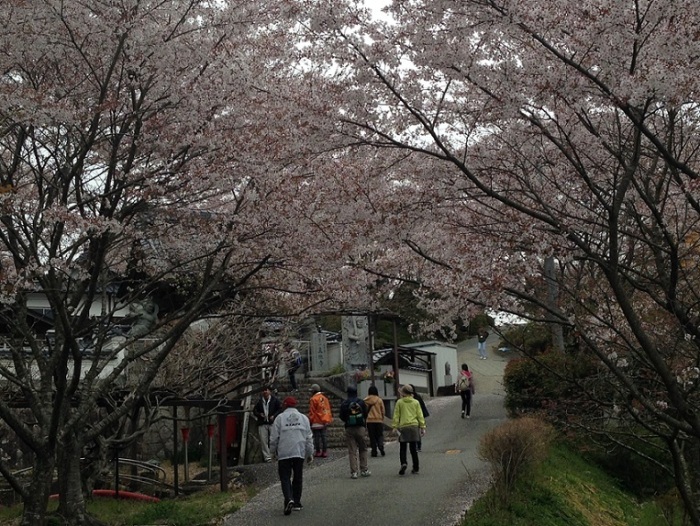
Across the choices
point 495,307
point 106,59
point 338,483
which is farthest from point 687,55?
point 338,483

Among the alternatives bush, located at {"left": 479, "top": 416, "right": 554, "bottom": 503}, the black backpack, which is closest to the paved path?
bush, located at {"left": 479, "top": 416, "right": 554, "bottom": 503}

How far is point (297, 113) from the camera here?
731 centimetres

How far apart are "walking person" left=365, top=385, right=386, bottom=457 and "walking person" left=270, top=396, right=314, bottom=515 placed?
146 inches

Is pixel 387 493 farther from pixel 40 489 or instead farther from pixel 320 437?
pixel 40 489

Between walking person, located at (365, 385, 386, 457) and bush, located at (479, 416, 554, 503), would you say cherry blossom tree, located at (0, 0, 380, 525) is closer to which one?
bush, located at (479, 416, 554, 503)

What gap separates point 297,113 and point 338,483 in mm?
6582

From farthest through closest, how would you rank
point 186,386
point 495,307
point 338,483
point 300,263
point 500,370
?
1. point 500,370
2. point 186,386
3. point 338,483
4. point 300,263
5. point 495,307

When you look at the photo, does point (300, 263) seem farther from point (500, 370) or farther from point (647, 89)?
point (500, 370)

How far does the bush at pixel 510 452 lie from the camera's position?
32.9 ft

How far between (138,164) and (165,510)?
458cm

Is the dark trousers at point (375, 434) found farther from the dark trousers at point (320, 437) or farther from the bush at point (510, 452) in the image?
the bush at point (510, 452)

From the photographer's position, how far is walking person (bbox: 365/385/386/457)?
45.4 feet

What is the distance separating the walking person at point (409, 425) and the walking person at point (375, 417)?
1532 mm

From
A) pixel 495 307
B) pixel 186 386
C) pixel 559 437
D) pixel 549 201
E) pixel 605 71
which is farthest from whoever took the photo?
pixel 559 437
